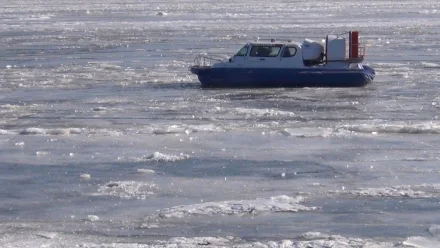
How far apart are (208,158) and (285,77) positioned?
8632 millimetres

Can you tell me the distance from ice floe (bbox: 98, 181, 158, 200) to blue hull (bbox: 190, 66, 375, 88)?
10.3 meters

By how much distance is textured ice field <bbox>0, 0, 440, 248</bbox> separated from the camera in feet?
31.2

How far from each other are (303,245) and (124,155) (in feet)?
17.6

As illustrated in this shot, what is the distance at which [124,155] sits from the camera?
13.6 meters

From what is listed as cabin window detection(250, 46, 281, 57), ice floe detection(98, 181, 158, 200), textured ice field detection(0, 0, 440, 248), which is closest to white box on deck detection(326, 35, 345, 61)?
textured ice field detection(0, 0, 440, 248)

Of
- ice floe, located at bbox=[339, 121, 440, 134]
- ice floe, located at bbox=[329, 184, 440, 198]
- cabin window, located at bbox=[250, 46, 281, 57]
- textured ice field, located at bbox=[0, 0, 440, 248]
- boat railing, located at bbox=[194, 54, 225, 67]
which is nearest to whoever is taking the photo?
textured ice field, located at bbox=[0, 0, 440, 248]

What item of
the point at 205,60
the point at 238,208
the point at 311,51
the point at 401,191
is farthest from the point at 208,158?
the point at 205,60

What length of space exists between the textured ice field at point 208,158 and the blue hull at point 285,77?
264 millimetres

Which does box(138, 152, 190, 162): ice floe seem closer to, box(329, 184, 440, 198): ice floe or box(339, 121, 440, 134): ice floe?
box(329, 184, 440, 198): ice floe

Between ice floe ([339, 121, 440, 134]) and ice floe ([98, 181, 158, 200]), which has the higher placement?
ice floe ([98, 181, 158, 200])

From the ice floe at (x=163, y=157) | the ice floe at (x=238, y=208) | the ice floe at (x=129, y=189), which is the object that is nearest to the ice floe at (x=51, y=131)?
the ice floe at (x=163, y=157)

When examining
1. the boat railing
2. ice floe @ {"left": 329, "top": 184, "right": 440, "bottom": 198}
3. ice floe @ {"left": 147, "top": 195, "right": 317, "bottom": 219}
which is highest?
ice floe @ {"left": 147, "top": 195, "right": 317, "bottom": 219}

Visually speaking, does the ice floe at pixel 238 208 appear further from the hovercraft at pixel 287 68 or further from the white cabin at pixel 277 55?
the white cabin at pixel 277 55

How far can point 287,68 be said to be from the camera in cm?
2162
